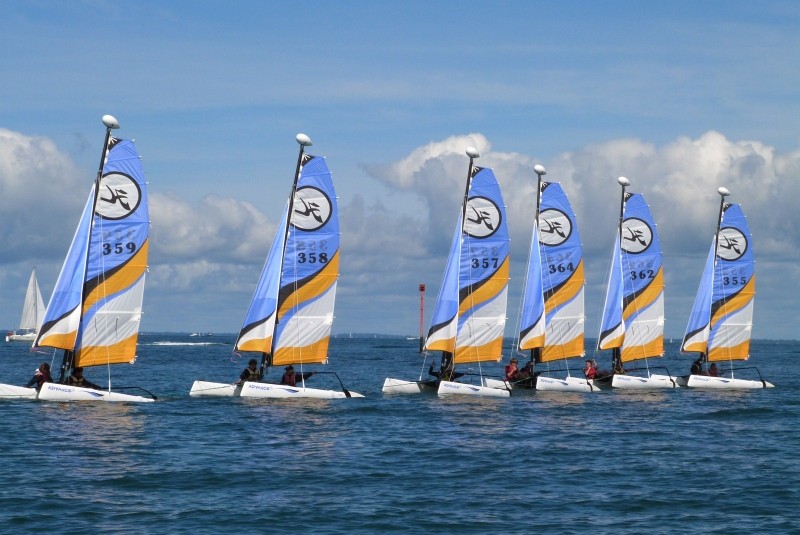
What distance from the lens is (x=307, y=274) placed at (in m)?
50.6

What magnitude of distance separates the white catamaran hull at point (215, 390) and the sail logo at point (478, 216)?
1362 cm

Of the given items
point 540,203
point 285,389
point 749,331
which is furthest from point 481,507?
point 749,331

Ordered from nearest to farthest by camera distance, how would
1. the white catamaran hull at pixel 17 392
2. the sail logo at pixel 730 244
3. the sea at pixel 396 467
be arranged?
1. the sea at pixel 396 467
2. the white catamaran hull at pixel 17 392
3. the sail logo at pixel 730 244

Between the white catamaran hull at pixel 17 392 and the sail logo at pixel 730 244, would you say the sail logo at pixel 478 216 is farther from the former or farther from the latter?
the white catamaran hull at pixel 17 392

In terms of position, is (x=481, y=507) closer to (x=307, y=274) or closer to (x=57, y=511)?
(x=57, y=511)

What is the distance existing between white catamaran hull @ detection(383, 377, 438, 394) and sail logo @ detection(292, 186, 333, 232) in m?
8.82

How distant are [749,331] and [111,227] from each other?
40353 millimetres

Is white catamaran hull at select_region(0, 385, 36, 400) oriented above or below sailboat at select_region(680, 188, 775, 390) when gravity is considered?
below

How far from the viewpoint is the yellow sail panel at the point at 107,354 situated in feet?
152

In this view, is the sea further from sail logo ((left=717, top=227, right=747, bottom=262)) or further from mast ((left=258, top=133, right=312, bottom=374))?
sail logo ((left=717, top=227, right=747, bottom=262))

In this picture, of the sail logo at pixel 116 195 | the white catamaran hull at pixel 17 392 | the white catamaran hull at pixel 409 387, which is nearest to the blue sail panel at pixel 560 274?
the white catamaran hull at pixel 409 387

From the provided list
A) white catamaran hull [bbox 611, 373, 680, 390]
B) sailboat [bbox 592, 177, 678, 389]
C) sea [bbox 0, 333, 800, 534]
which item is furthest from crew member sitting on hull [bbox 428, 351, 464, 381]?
sailboat [bbox 592, 177, 678, 389]

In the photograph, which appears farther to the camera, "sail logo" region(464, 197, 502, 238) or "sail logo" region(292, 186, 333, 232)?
"sail logo" region(464, 197, 502, 238)

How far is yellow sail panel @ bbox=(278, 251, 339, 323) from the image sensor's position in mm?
50594
